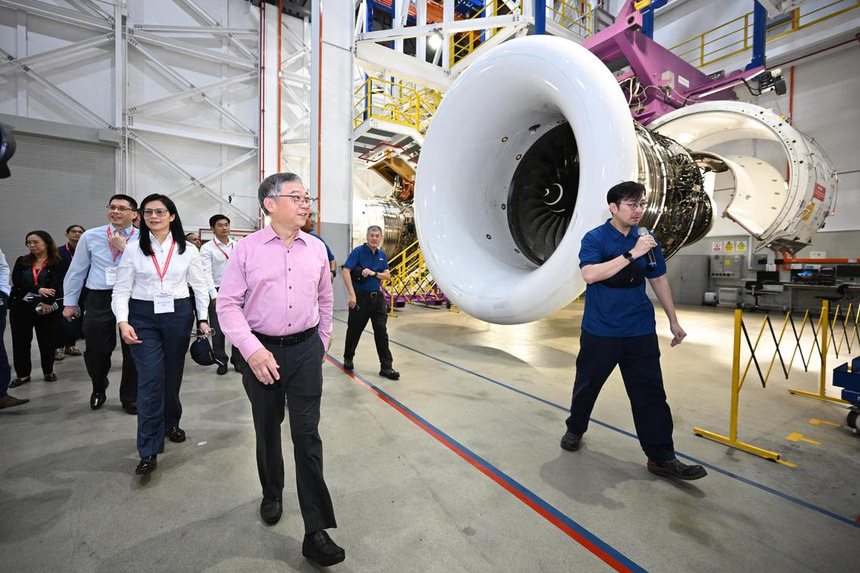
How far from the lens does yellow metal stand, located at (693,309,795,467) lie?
2.22 m

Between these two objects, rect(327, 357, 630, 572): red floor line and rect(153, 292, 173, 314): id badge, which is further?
rect(153, 292, 173, 314): id badge

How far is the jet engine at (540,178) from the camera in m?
1.90

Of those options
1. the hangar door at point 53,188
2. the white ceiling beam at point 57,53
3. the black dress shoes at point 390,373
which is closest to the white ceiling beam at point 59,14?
the white ceiling beam at point 57,53

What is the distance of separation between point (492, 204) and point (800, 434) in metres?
2.44

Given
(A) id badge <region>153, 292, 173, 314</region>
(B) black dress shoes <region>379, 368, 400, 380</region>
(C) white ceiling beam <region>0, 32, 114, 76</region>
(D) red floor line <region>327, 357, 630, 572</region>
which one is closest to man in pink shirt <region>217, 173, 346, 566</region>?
(D) red floor line <region>327, 357, 630, 572</region>

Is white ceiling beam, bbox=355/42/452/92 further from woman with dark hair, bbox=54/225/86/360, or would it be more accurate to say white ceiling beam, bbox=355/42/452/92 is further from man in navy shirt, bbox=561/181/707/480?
man in navy shirt, bbox=561/181/707/480

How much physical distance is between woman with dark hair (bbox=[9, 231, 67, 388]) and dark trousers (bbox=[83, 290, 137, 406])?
1.04 meters

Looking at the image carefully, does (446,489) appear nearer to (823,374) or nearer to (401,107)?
(823,374)

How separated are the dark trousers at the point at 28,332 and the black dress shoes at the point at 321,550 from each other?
3550 mm

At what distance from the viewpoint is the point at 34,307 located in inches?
140

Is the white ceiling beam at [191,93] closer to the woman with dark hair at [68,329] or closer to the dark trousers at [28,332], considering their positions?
the woman with dark hair at [68,329]

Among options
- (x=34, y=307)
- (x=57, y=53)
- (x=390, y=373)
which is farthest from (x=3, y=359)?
(x=57, y=53)

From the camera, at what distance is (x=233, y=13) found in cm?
1073

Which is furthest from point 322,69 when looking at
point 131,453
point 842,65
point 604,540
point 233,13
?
point 842,65
